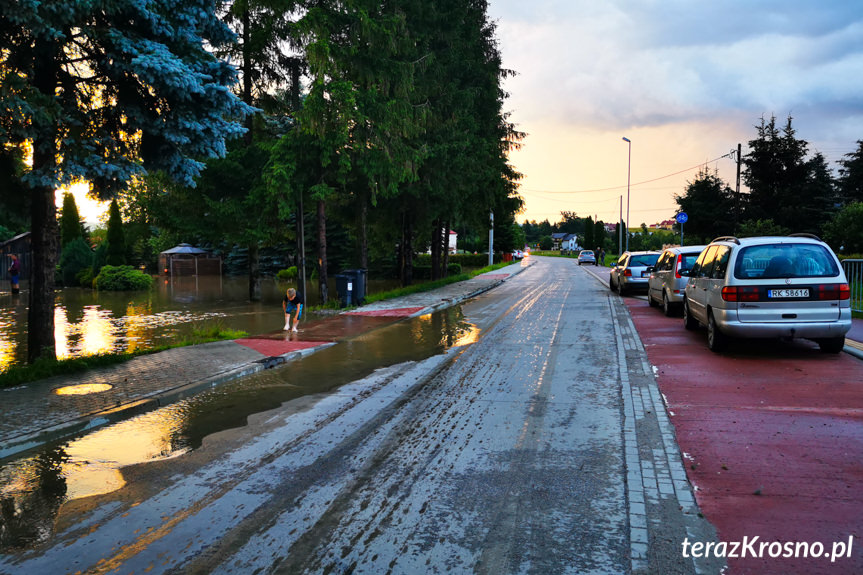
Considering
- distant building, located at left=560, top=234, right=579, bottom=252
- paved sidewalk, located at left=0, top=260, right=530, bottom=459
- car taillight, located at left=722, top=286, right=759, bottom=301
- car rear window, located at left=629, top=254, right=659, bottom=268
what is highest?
distant building, located at left=560, top=234, right=579, bottom=252

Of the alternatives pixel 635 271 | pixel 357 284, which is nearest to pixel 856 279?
pixel 635 271

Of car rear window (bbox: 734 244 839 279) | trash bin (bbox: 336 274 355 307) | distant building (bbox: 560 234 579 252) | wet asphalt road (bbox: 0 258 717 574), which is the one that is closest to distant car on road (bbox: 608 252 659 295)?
trash bin (bbox: 336 274 355 307)

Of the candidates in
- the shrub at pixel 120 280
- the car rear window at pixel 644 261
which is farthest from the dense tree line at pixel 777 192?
the shrub at pixel 120 280

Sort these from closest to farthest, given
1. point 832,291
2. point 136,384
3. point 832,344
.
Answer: point 136,384 → point 832,291 → point 832,344

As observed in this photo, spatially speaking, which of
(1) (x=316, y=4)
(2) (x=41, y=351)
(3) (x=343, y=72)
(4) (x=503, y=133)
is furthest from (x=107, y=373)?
(4) (x=503, y=133)

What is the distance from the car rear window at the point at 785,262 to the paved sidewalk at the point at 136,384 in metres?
7.66

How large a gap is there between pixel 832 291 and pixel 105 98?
11.6 metres

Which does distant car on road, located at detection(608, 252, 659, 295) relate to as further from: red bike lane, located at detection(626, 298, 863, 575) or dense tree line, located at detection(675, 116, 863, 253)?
dense tree line, located at detection(675, 116, 863, 253)

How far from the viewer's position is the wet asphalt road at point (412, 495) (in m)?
3.51

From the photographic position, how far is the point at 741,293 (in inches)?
360

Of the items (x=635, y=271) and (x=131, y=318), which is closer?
(x=131, y=318)

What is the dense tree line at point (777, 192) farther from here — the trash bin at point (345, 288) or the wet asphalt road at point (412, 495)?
the wet asphalt road at point (412, 495)

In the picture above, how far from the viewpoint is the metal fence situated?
44.5 ft

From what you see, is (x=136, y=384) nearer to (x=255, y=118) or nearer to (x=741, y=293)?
(x=741, y=293)
